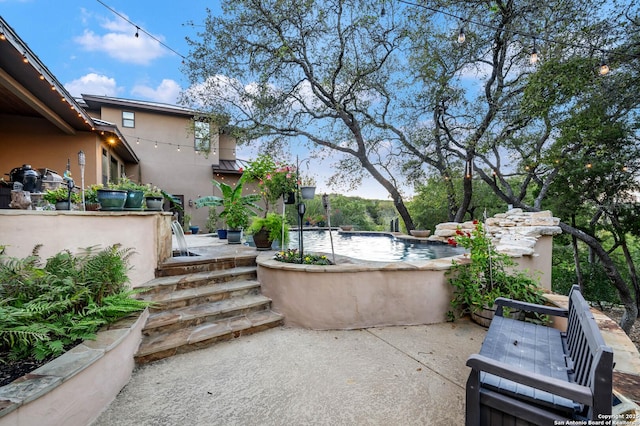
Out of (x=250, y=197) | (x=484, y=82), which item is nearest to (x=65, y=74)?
(x=250, y=197)

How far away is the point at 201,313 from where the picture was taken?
3193mm

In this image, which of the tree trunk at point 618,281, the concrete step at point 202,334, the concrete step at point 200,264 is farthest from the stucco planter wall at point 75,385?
the tree trunk at point 618,281

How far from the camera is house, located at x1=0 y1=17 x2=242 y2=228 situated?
4730 millimetres

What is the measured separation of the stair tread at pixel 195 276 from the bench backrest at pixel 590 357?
363 centimetres

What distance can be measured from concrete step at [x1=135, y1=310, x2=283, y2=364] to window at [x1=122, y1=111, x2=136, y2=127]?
41.2ft

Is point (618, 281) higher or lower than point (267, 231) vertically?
lower

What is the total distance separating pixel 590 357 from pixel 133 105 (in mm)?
15248

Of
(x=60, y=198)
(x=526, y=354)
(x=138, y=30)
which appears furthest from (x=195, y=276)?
(x=138, y=30)

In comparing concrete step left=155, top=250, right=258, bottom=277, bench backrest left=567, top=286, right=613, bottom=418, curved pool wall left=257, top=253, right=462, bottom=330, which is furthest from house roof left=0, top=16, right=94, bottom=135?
bench backrest left=567, top=286, right=613, bottom=418

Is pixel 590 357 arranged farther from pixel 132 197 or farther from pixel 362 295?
pixel 132 197

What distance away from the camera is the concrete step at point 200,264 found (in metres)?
3.82

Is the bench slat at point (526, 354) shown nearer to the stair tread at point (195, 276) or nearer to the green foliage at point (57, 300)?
the green foliage at point (57, 300)

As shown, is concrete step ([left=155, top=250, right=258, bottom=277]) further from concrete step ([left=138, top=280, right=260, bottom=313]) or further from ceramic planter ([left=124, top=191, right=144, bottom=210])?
ceramic planter ([left=124, top=191, right=144, bottom=210])

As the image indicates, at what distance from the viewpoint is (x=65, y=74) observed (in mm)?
11352
